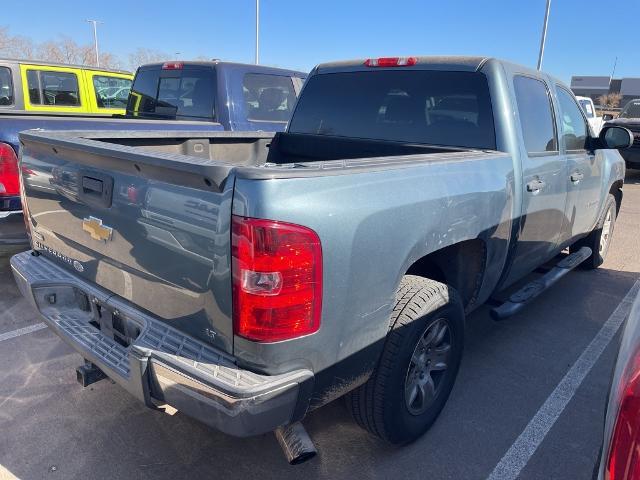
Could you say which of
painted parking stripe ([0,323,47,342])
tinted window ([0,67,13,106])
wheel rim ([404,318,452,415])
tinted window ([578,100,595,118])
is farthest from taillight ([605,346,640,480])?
tinted window ([578,100,595,118])

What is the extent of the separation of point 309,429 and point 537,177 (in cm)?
213

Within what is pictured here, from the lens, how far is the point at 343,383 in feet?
6.93

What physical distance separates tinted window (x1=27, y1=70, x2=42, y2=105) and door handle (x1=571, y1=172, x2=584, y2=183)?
7338mm

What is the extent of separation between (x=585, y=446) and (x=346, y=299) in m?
1.78

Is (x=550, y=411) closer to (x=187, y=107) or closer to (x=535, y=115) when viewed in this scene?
(x=535, y=115)

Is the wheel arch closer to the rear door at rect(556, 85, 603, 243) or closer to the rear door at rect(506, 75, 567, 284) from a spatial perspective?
the rear door at rect(506, 75, 567, 284)

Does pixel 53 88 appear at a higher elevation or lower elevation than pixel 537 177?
higher

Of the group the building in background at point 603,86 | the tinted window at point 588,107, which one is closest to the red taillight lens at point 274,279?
the tinted window at point 588,107

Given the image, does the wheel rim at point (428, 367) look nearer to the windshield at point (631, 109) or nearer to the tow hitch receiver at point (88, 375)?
the tow hitch receiver at point (88, 375)

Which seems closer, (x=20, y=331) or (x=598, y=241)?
(x=20, y=331)

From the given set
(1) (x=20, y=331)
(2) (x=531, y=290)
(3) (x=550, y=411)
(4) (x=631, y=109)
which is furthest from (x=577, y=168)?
(4) (x=631, y=109)

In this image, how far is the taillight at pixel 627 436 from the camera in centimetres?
122

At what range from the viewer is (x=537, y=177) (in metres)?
3.31

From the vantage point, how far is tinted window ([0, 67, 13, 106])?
7246mm
